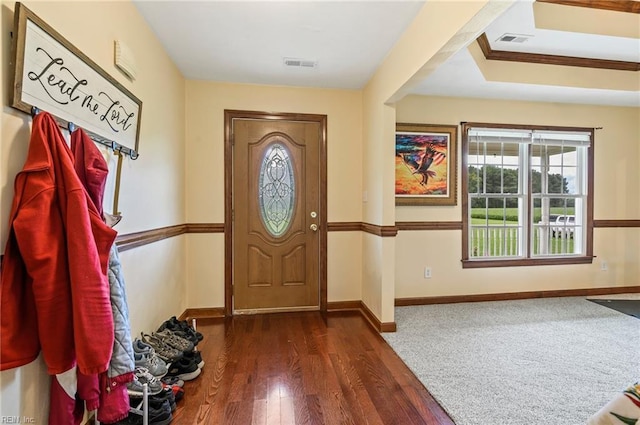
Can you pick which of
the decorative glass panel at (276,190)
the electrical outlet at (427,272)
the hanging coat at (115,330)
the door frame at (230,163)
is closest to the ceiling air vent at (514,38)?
the door frame at (230,163)

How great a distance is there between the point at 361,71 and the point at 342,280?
2113 mm

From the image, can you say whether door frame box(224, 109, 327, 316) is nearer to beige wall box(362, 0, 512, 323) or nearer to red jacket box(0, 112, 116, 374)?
beige wall box(362, 0, 512, 323)

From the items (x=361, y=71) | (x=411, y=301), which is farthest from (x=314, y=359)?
(x=361, y=71)

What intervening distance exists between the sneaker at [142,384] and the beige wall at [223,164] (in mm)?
1555

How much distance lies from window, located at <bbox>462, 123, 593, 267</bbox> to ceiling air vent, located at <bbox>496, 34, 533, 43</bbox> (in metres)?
0.98

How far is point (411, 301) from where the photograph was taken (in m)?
3.45

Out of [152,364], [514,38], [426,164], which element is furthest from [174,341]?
[514,38]

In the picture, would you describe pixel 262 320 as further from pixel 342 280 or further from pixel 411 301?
pixel 411 301

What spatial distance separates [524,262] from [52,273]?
4.26 meters

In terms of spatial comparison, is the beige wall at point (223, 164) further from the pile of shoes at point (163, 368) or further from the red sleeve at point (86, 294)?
the red sleeve at point (86, 294)

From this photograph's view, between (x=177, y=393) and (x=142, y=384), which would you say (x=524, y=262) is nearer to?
(x=177, y=393)

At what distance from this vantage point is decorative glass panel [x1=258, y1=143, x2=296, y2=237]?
3225mm

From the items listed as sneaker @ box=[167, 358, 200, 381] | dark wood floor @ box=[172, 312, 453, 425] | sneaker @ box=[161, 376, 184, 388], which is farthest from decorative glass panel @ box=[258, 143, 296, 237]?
sneaker @ box=[161, 376, 184, 388]

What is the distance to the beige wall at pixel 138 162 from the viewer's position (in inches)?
40.7
